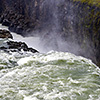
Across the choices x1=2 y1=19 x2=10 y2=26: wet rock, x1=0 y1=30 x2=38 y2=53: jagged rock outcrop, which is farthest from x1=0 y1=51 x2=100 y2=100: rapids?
x1=2 y1=19 x2=10 y2=26: wet rock

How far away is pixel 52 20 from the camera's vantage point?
2505cm

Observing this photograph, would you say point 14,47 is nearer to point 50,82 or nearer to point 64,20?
point 64,20

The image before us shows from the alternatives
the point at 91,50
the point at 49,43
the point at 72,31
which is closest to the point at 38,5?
the point at 49,43

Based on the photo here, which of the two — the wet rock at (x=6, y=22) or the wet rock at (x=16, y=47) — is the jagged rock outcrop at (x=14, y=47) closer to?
the wet rock at (x=16, y=47)

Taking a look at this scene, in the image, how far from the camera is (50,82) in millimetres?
7414

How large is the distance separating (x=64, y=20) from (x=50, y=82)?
13.7 metres

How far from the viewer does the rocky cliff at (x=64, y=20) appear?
45.5 ft

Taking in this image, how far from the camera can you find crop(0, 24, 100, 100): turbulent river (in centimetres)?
618

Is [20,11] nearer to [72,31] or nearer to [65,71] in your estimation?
[72,31]

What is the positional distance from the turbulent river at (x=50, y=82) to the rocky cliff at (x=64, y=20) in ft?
15.2

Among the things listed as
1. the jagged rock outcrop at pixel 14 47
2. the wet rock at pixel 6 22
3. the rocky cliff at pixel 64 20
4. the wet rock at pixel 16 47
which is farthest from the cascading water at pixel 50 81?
the wet rock at pixel 6 22

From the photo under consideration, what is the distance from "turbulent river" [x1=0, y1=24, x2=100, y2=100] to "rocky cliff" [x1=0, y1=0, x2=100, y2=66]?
182 inches

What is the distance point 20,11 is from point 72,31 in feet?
69.4

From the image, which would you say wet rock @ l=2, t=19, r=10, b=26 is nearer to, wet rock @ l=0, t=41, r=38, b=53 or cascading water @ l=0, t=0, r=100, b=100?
wet rock @ l=0, t=41, r=38, b=53
